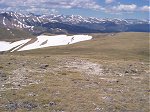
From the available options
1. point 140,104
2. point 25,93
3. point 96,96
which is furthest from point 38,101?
point 140,104

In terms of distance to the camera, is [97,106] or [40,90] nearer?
[97,106]

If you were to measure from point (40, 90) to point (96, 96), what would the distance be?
17.8 ft

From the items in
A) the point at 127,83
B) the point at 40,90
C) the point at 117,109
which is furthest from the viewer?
the point at 127,83

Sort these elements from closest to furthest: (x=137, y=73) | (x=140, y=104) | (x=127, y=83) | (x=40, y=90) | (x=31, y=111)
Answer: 1. (x=31, y=111)
2. (x=140, y=104)
3. (x=40, y=90)
4. (x=127, y=83)
5. (x=137, y=73)

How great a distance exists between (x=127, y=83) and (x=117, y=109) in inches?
514

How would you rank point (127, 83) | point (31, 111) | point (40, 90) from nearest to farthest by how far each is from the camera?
point (31, 111) → point (40, 90) → point (127, 83)

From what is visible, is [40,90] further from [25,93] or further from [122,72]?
[122,72]

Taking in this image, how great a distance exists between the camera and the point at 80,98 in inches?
1234

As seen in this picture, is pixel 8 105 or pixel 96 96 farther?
pixel 96 96

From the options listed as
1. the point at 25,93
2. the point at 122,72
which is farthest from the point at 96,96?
the point at 122,72

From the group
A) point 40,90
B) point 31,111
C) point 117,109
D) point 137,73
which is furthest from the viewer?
point 137,73

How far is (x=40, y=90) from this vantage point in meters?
33.4

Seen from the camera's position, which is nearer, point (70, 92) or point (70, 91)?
point (70, 92)

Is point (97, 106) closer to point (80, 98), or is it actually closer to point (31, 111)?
point (80, 98)
